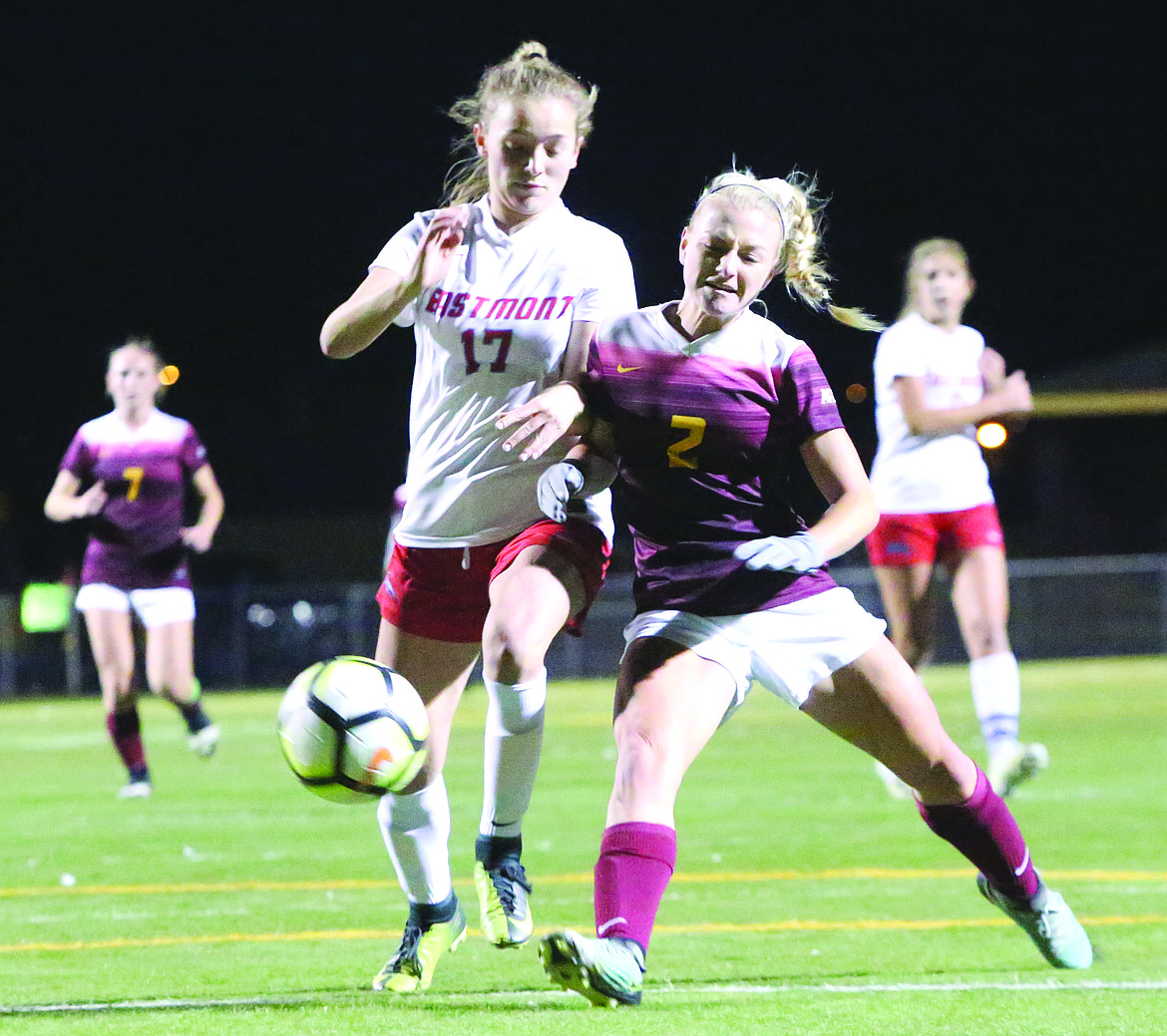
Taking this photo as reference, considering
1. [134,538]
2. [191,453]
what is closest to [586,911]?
[134,538]

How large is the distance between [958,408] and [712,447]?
170 inches

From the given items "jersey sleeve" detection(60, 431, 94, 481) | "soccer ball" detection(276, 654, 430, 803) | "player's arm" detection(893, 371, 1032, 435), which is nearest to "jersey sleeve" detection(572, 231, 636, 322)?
"soccer ball" detection(276, 654, 430, 803)

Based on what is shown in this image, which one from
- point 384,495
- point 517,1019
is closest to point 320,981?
point 517,1019

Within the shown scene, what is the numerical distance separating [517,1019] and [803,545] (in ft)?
4.60

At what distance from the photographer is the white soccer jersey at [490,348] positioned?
16.0 feet

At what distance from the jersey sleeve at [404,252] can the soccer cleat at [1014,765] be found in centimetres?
411

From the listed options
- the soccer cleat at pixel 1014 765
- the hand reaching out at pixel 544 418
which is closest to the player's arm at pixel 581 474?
the hand reaching out at pixel 544 418

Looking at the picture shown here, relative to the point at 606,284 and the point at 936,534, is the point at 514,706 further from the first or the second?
the point at 936,534

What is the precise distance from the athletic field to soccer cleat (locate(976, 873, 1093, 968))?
0.08 metres

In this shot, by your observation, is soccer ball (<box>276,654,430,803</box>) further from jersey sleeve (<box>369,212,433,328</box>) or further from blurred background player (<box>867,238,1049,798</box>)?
blurred background player (<box>867,238,1049,798</box>)

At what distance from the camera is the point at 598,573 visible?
492 centimetres

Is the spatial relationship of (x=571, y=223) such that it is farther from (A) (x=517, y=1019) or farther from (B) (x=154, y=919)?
(B) (x=154, y=919)

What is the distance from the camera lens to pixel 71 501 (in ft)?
34.7

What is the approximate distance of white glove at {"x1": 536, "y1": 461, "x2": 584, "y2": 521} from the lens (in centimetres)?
440
